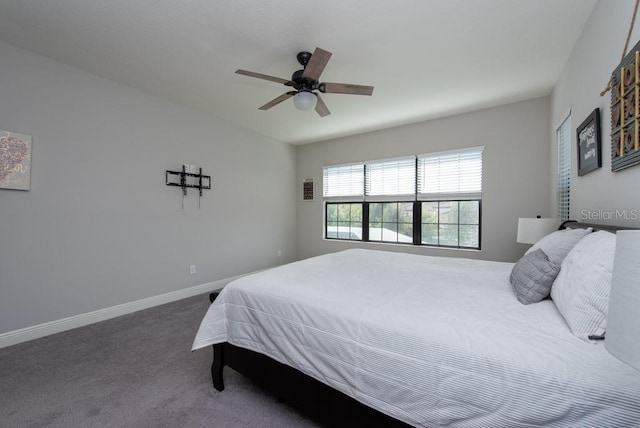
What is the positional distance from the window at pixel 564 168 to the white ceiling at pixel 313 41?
1.98 feet

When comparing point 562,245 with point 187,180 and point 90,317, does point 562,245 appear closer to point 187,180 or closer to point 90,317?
point 187,180

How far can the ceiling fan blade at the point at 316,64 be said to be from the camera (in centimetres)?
190

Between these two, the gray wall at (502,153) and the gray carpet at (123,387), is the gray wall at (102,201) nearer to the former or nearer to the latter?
the gray carpet at (123,387)

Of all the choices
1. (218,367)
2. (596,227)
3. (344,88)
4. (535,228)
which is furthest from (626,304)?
(535,228)

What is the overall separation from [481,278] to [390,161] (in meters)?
2.97

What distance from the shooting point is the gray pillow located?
1.35 m

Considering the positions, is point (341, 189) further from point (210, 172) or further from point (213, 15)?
point (213, 15)

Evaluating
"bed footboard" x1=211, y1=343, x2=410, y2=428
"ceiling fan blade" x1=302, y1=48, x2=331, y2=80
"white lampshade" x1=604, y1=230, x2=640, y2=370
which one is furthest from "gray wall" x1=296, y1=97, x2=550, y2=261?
"white lampshade" x1=604, y1=230, x2=640, y2=370

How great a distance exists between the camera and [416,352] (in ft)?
3.56

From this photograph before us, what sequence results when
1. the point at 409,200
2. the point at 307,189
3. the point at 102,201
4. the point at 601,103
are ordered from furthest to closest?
the point at 307,189
the point at 409,200
the point at 102,201
the point at 601,103

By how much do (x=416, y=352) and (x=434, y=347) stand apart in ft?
0.25

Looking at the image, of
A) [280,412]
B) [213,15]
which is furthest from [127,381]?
[213,15]

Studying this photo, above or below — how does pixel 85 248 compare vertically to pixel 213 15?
below

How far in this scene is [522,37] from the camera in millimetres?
2229
